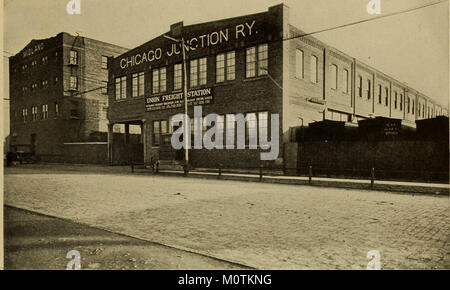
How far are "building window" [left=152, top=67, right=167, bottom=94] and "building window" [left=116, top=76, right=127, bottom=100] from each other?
3843 mm

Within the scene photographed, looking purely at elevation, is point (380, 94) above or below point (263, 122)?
above

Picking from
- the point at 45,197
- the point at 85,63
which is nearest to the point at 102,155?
the point at 85,63

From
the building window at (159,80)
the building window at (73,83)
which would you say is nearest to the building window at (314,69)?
the building window at (159,80)

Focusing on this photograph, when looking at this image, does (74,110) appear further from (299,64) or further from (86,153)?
(299,64)

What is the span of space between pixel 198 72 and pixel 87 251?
18.3 meters

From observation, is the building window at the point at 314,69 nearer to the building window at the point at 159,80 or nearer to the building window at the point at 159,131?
the building window at the point at 159,80

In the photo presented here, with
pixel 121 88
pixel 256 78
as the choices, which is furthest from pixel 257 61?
pixel 121 88

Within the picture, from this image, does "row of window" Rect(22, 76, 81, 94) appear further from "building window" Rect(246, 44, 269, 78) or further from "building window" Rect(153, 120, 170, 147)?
"building window" Rect(246, 44, 269, 78)

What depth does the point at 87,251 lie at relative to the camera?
14.6ft

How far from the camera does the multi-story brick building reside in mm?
32438

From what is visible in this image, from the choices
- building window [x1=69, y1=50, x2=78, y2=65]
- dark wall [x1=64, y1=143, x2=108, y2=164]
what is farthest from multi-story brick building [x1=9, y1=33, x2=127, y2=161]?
dark wall [x1=64, y1=143, x2=108, y2=164]

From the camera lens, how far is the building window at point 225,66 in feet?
65.0

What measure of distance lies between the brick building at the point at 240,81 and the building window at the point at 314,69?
0.06 metres
